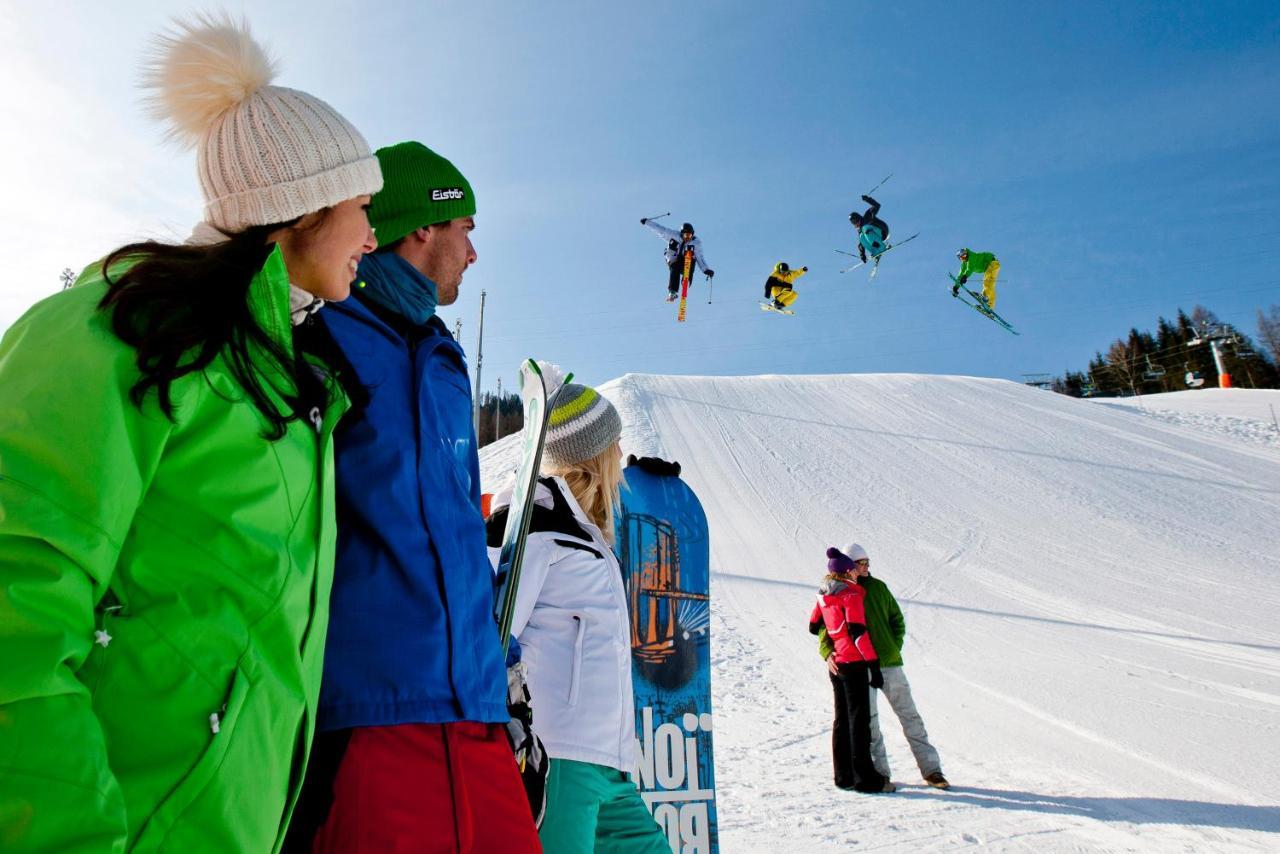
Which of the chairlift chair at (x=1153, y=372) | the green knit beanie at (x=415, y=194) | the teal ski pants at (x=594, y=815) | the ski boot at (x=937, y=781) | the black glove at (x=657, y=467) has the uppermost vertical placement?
the chairlift chair at (x=1153, y=372)

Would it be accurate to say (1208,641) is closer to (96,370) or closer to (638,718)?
(638,718)

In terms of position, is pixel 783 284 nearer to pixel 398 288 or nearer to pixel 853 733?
pixel 853 733

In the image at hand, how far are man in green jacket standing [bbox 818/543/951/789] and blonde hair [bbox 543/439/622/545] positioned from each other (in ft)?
13.3

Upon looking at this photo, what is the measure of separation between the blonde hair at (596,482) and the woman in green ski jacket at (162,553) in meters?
1.43

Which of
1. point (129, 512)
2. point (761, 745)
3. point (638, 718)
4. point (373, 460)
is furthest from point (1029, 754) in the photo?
point (129, 512)

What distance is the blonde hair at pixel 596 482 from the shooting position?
2.60m

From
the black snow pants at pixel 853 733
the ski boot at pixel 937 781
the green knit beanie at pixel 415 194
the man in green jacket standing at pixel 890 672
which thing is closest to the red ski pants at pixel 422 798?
the green knit beanie at pixel 415 194

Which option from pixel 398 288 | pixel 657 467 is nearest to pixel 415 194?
pixel 398 288

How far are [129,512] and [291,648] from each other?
0.27 meters

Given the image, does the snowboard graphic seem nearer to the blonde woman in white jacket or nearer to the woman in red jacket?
the blonde woman in white jacket

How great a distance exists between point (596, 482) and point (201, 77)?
5.32ft

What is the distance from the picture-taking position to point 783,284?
17.2m

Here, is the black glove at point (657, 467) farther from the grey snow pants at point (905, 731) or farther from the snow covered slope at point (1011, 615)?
the grey snow pants at point (905, 731)

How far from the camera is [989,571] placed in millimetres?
12922
